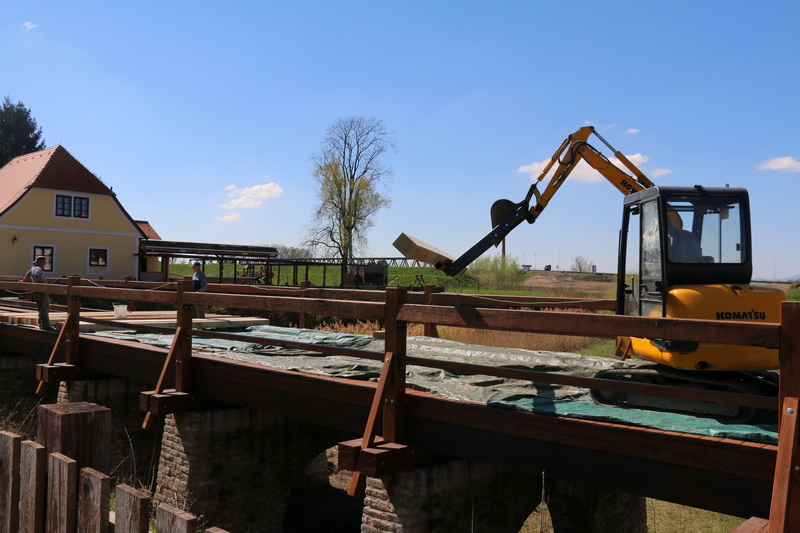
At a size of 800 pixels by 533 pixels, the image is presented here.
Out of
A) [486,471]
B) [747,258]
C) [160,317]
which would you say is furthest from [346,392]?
[160,317]

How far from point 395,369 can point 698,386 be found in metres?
2.89

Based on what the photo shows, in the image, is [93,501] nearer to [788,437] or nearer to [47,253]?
[788,437]

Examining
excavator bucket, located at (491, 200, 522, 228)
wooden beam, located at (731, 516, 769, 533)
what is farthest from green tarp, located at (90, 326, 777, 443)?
wooden beam, located at (731, 516, 769, 533)

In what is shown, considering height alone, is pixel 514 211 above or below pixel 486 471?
above

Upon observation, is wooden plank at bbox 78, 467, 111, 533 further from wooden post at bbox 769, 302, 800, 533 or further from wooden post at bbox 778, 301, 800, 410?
wooden post at bbox 778, 301, 800, 410

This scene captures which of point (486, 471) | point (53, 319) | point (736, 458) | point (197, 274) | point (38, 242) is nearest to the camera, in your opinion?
point (736, 458)

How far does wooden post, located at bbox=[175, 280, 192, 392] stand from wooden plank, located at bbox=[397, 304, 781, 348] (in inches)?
122

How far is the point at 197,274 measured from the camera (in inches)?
525

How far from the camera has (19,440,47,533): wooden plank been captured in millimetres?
2582

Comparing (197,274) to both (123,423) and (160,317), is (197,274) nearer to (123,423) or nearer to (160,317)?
(160,317)

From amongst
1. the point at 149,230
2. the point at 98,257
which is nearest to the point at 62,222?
the point at 98,257

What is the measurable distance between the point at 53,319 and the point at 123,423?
12.0ft

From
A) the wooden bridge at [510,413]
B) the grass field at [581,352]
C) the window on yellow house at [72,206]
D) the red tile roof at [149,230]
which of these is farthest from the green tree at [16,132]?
the wooden bridge at [510,413]

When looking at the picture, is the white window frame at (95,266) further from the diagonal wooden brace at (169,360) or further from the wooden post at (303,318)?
the diagonal wooden brace at (169,360)
